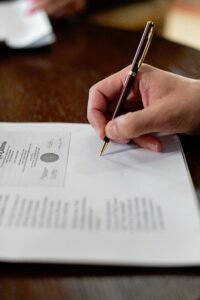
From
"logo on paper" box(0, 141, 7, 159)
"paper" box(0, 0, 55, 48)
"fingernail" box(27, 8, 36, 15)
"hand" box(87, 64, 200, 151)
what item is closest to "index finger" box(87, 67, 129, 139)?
→ "hand" box(87, 64, 200, 151)

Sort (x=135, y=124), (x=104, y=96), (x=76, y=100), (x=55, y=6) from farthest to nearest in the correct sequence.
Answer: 1. (x=55, y=6)
2. (x=76, y=100)
3. (x=104, y=96)
4. (x=135, y=124)

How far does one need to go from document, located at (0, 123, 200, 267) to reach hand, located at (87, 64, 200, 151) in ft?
0.07

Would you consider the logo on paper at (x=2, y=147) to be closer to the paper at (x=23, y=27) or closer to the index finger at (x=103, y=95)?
the index finger at (x=103, y=95)

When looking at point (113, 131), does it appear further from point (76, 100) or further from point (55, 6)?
point (55, 6)

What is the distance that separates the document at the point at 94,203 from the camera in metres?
0.47

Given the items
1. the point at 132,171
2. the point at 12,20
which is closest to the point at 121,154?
the point at 132,171

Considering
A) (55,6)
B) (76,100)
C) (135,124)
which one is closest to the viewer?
(135,124)

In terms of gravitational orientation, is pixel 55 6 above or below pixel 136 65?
below

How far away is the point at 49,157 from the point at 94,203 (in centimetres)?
13

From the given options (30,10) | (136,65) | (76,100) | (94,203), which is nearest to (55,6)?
(30,10)

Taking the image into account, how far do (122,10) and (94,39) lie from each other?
0.77m

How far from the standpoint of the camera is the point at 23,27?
1146 millimetres

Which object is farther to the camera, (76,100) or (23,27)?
(23,27)

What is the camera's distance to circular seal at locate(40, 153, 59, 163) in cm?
A: 63
